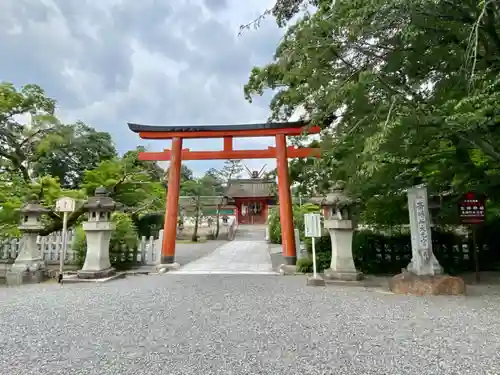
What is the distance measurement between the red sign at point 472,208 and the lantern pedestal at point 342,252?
7.90ft

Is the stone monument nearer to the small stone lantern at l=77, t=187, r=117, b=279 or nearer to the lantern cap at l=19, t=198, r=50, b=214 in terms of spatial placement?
the small stone lantern at l=77, t=187, r=117, b=279

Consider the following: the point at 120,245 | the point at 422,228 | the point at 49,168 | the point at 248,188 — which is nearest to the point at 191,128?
the point at 120,245

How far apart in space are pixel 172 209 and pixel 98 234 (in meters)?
2.26

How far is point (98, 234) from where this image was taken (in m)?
7.16

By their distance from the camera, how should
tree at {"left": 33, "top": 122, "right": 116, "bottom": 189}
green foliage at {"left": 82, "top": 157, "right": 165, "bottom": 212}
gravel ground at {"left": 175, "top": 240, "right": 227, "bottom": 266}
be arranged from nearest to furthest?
green foliage at {"left": 82, "top": 157, "right": 165, "bottom": 212} < gravel ground at {"left": 175, "top": 240, "right": 227, "bottom": 266} < tree at {"left": 33, "top": 122, "right": 116, "bottom": 189}

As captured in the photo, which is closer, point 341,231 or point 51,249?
point 341,231

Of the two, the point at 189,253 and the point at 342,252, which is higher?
the point at 342,252

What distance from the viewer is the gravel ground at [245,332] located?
2.65 meters

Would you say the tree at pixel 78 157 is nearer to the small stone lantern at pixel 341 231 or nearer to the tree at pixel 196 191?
the tree at pixel 196 191

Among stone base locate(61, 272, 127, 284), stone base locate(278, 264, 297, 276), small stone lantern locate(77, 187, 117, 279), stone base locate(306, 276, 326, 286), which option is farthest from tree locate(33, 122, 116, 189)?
stone base locate(306, 276, 326, 286)

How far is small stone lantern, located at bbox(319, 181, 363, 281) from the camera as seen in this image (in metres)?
6.68

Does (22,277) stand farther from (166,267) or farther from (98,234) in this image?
(166,267)

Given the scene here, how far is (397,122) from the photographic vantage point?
3.90 metres

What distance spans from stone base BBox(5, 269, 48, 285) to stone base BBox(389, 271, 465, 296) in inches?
307
